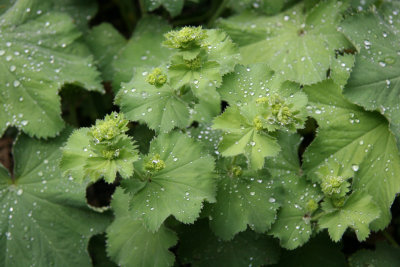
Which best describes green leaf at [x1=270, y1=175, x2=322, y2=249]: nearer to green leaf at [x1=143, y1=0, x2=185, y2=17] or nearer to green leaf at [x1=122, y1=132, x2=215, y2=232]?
green leaf at [x1=122, y1=132, x2=215, y2=232]

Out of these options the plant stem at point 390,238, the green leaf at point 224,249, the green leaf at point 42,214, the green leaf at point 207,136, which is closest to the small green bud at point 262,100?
the green leaf at point 207,136

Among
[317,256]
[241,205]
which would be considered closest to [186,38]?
[241,205]

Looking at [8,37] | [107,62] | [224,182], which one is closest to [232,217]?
[224,182]

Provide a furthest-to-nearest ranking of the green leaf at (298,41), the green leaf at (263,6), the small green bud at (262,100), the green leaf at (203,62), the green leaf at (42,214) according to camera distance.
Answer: the green leaf at (263,6)
the green leaf at (298,41)
the green leaf at (42,214)
the green leaf at (203,62)
the small green bud at (262,100)

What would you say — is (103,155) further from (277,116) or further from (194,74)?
(277,116)

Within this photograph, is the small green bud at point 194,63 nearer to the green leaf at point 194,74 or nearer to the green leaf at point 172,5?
the green leaf at point 194,74

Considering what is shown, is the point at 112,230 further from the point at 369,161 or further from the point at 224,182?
the point at 369,161
